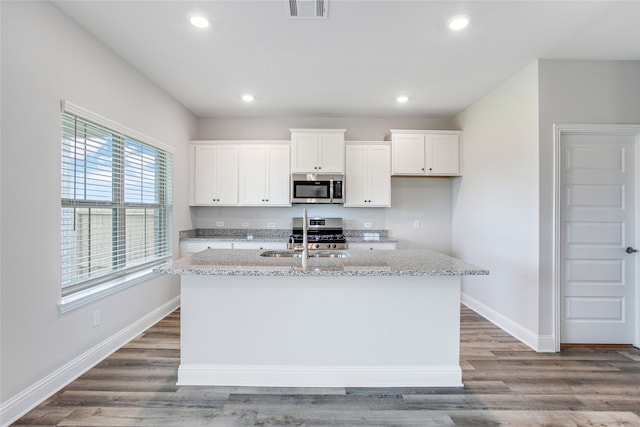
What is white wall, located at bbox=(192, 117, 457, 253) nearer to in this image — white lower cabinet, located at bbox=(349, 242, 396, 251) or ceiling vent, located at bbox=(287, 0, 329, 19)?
white lower cabinet, located at bbox=(349, 242, 396, 251)

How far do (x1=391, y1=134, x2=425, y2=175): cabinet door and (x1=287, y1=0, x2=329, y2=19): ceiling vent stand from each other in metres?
2.38

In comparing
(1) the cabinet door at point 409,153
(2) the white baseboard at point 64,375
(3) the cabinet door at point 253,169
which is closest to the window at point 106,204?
(2) the white baseboard at point 64,375

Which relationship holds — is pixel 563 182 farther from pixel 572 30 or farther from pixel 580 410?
pixel 580 410

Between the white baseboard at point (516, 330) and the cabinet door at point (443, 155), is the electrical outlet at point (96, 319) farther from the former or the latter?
the cabinet door at point (443, 155)

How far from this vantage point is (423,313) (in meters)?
2.16

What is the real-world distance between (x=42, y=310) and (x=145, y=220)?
143cm

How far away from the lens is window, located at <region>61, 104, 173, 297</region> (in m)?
2.26

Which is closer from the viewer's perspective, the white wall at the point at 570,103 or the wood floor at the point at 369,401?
the wood floor at the point at 369,401

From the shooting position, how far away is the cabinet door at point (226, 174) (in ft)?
14.2

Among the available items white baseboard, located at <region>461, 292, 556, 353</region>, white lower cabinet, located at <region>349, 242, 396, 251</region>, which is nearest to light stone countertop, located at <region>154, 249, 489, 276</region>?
white baseboard, located at <region>461, 292, 556, 353</region>

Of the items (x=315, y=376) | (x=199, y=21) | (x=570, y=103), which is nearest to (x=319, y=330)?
(x=315, y=376)

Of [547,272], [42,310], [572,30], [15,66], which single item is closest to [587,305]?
[547,272]

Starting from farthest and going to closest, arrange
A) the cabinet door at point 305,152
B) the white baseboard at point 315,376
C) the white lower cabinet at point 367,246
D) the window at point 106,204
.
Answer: the cabinet door at point 305,152 < the white lower cabinet at point 367,246 < the window at point 106,204 < the white baseboard at point 315,376

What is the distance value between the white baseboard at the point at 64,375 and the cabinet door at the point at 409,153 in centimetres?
361
